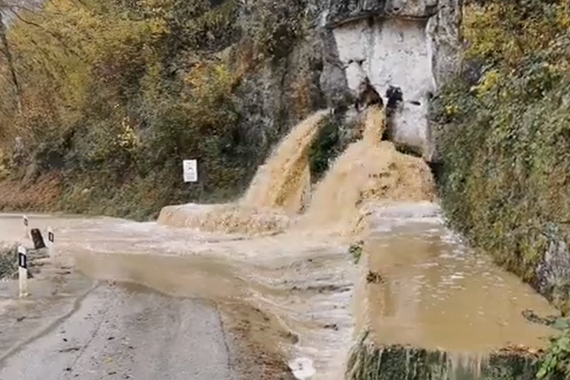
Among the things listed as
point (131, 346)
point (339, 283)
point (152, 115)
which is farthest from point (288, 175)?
point (131, 346)

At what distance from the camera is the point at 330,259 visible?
13039 millimetres

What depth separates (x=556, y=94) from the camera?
759 cm

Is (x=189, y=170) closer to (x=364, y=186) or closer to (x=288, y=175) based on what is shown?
(x=288, y=175)

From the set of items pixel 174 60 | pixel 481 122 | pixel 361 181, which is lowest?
pixel 361 181

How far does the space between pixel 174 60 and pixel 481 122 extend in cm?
1908

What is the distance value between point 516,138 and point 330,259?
16.7 ft

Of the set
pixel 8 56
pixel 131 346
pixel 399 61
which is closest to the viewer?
pixel 131 346

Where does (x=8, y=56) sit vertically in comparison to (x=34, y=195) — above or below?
above

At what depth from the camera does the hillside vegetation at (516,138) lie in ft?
23.0

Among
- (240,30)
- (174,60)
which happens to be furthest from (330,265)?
(174,60)

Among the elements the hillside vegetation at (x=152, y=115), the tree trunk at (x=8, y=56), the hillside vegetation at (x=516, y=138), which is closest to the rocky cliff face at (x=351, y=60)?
the hillside vegetation at (x=152, y=115)

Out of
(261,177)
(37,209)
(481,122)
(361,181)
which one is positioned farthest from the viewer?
(37,209)

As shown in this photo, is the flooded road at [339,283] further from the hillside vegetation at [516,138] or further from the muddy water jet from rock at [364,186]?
the muddy water jet from rock at [364,186]

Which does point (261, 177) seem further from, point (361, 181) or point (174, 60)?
point (174, 60)
